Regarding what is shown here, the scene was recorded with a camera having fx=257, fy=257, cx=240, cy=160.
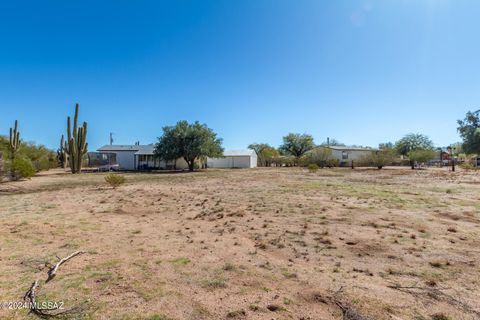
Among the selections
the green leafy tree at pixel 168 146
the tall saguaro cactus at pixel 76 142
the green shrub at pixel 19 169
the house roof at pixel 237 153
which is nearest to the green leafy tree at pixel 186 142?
the green leafy tree at pixel 168 146

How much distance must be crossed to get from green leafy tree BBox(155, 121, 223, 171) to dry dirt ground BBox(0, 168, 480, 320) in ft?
83.5

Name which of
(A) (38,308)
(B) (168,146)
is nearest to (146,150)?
(B) (168,146)

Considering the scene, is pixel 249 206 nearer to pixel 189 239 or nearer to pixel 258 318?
pixel 189 239

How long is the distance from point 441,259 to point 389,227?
1849 mm

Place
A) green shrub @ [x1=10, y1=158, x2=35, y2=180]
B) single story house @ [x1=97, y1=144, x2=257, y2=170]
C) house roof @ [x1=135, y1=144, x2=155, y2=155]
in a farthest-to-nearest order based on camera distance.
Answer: single story house @ [x1=97, y1=144, x2=257, y2=170], house roof @ [x1=135, y1=144, x2=155, y2=155], green shrub @ [x1=10, y1=158, x2=35, y2=180]

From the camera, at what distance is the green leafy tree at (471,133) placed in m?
36.1

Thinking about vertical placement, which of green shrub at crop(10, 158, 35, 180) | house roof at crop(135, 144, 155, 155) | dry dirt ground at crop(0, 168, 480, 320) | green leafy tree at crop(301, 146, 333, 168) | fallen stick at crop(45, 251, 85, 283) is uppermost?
house roof at crop(135, 144, 155, 155)

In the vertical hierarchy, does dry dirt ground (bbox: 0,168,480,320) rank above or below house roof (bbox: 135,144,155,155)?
below

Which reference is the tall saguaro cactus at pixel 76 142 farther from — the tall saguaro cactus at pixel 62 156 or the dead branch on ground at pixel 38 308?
the dead branch on ground at pixel 38 308

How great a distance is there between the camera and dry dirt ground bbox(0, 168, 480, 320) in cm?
276

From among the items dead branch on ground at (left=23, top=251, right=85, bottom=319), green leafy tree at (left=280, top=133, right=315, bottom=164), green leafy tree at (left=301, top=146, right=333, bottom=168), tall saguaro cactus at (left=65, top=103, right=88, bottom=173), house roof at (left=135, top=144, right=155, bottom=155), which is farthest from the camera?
green leafy tree at (left=280, top=133, right=315, bottom=164)

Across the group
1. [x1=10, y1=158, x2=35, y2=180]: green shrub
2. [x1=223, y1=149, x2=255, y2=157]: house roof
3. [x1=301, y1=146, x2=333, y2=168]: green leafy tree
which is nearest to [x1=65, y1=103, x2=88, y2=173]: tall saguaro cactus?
[x1=10, y1=158, x2=35, y2=180]: green shrub

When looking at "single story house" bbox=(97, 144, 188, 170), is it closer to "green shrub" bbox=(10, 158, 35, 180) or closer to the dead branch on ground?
"green shrub" bbox=(10, 158, 35, 180)

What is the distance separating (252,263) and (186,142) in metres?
30.2
